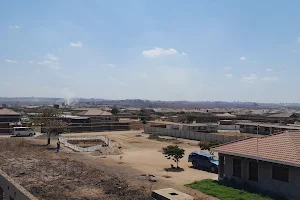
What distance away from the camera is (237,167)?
2336 cm

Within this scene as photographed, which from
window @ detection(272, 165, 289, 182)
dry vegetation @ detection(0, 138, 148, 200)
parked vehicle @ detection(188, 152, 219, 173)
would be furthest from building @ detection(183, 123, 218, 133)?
window @ detection(272, 165, 289, 182)

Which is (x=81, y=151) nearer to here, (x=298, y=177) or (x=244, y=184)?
(x=244, y=184)

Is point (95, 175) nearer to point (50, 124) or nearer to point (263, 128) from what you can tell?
point (50, 124)

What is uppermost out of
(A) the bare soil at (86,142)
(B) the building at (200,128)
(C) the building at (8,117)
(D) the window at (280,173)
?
(C) the building at (8,117)

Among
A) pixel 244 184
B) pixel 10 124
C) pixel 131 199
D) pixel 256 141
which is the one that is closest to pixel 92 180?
pixel 131 199

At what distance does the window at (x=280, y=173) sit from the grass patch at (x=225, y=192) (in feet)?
3.65

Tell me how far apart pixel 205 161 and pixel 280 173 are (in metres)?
10.2

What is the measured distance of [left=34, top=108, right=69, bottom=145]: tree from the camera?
150 ft

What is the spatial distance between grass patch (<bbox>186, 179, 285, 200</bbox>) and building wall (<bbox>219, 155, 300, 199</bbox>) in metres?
0.68

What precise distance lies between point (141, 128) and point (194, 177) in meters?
51.1

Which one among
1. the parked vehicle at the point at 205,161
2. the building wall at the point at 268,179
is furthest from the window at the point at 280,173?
the parked vehicle at the point at 205,161

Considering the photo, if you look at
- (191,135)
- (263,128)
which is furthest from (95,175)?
(263,128)

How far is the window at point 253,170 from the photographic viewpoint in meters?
21.9

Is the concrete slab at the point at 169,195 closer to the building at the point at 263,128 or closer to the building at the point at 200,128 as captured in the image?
the building at the point at 263,128
